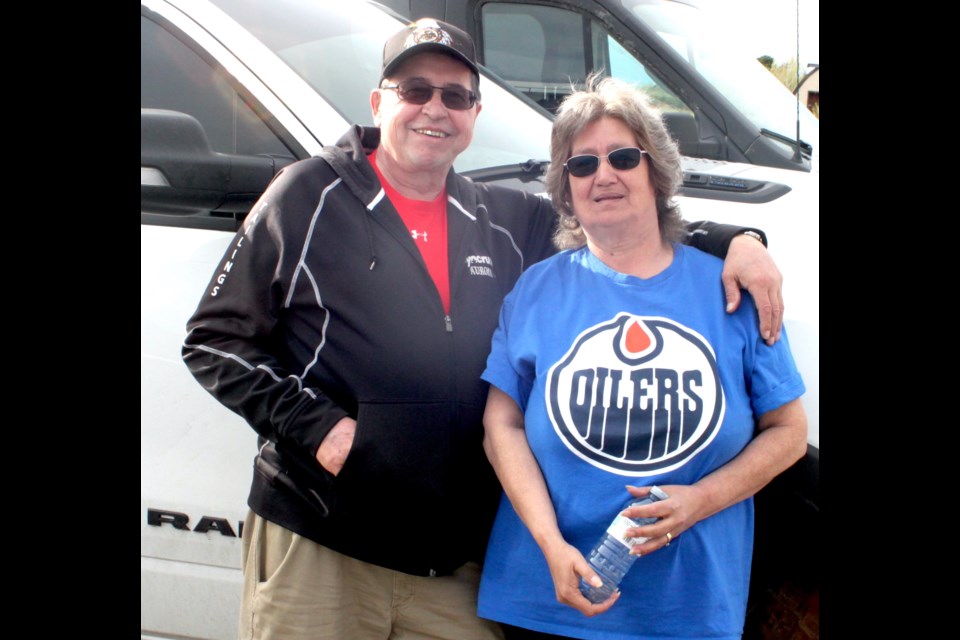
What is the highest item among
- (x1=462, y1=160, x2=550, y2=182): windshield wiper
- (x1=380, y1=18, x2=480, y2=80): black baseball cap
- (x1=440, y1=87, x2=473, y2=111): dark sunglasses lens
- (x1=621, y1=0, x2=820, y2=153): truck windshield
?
(x1=621, y1=0, x2=820, y2=153): truck windshield

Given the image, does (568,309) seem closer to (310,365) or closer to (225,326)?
(310,365)

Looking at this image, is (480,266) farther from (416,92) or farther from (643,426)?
(643,426)

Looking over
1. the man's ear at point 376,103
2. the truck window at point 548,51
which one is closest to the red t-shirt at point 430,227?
the man's ear at point 376,103

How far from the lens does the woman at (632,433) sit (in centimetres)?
206

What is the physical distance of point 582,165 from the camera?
230 cm

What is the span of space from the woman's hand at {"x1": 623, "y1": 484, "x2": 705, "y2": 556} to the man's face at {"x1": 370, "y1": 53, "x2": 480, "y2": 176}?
3.02 ft

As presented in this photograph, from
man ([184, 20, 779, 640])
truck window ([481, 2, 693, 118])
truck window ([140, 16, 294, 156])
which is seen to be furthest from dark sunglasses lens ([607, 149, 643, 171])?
truck window ([481, 2, 693, 118])

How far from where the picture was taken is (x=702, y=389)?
6.80ft

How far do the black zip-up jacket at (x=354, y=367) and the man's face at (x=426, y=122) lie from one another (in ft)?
0.48

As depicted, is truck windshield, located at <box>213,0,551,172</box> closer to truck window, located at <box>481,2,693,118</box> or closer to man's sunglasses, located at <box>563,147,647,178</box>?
man's sunglasses, located at <box>563,147,647,178</box>

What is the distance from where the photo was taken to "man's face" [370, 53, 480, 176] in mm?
2412

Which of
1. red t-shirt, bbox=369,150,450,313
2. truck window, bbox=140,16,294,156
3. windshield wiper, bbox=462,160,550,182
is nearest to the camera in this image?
red t-shirt, bbox=369,150,450,313

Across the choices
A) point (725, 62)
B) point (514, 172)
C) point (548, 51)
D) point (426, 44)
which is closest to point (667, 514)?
point (426, 44)
